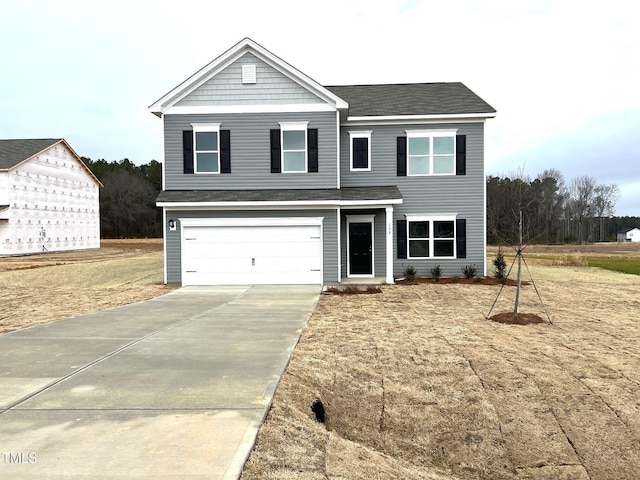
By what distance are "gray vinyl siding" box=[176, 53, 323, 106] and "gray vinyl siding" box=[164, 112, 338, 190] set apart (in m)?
0.45

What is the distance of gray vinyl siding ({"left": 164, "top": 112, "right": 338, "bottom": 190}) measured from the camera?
17016mm

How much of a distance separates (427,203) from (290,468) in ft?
50.8

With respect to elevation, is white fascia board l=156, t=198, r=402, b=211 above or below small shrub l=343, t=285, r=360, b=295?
above

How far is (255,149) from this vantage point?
17.1 meters

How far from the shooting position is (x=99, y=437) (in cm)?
427

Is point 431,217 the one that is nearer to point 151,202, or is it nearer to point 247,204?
point 247,204

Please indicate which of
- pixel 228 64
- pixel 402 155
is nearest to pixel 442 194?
pixel 402 155

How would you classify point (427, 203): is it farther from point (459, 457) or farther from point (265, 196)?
point (459, 457)

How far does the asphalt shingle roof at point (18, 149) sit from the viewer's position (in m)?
36.1

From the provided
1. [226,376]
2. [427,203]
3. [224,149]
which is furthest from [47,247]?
[226,376]

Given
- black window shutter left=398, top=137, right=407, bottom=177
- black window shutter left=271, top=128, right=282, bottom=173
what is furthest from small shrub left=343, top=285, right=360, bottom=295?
black window shutter left=398, top=137, right=407, bottom=177

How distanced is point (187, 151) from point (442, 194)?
30.5 ft

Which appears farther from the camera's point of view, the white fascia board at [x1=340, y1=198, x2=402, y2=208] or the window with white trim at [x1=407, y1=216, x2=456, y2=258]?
the window with white trim at [x1=407, y1=216, x2=456, y2=258]

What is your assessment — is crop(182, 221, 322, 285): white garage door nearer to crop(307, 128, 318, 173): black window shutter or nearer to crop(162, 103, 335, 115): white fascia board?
crop(307, 128, 318, 173): black window shutter
